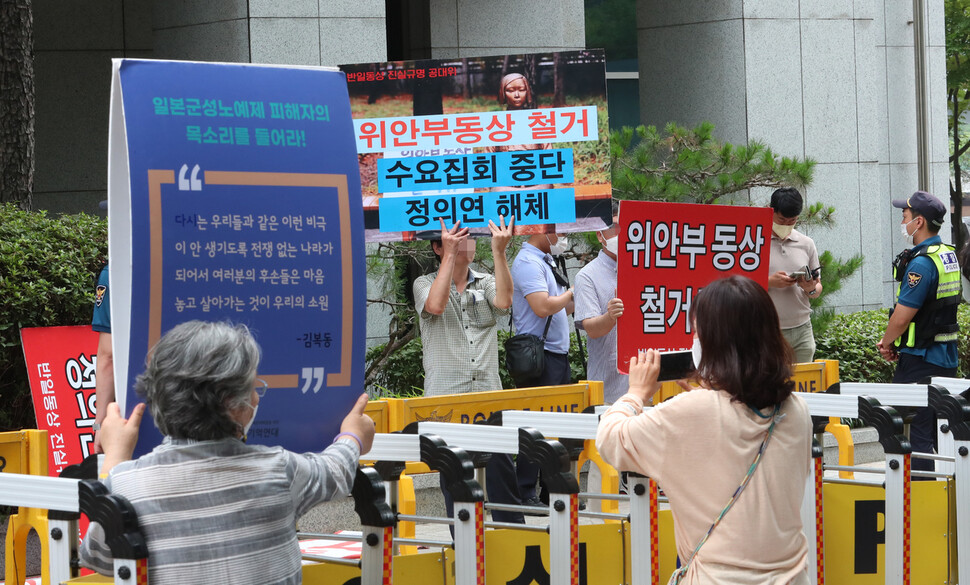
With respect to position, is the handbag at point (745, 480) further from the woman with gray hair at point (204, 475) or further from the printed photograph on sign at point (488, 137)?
the printed photograph on sign at point (488, 137)

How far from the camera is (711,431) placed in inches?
127

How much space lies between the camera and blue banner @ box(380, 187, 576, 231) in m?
6.91

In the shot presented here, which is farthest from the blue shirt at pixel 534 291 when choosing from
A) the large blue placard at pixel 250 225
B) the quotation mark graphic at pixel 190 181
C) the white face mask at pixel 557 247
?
the quotation mark graphic at pixel 190 181

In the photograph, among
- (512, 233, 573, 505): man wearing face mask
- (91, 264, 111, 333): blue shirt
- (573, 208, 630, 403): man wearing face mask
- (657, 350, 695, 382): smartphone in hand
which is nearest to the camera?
(657, 350, 695, 382): smartphone in hand

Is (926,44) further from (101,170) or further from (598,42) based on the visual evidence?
(101,170)

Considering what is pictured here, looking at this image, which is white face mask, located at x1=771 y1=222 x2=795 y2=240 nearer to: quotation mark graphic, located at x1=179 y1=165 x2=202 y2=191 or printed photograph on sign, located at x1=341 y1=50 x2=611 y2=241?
printed photograph on sign, located at x1=341 y1=50 x2=611 y2=241

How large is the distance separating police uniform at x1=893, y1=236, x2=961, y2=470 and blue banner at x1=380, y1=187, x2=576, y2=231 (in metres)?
2.17

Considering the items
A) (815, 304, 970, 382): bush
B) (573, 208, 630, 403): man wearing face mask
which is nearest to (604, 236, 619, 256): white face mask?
(573, 208, 630, 403): man wearing face mask

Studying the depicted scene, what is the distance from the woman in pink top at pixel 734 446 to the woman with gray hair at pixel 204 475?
3.29 feet

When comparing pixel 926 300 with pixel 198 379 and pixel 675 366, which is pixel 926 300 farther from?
pixel 198 379

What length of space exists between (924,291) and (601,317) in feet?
7.45

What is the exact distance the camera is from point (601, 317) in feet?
21.4

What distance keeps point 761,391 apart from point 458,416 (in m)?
3.02

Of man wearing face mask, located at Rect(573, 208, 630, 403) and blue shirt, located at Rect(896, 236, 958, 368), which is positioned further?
blue shirt, located at Rect(896, 236, 958, 368)
